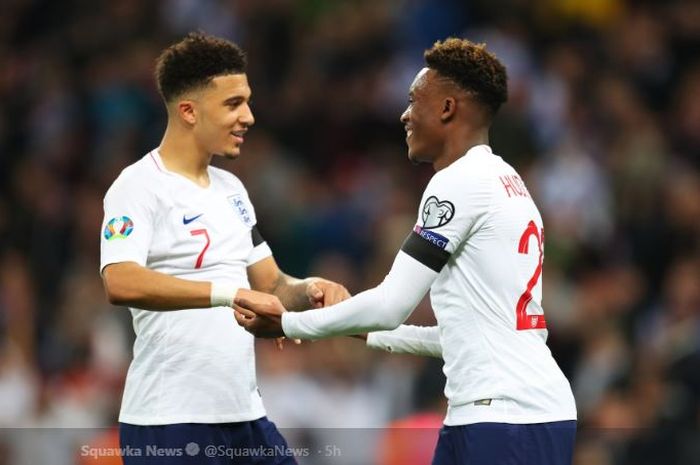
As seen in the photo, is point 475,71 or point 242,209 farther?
point 242,209

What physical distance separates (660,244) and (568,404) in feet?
18.8

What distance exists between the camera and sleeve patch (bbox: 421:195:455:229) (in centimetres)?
551

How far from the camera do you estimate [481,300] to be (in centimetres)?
552

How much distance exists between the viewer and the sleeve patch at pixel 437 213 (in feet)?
18.1

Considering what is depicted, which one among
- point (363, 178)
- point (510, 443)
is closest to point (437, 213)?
point (510, 443)

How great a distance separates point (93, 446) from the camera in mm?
9117

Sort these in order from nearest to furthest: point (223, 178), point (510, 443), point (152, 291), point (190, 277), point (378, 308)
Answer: point (510, 443)
point (378, 308)
point (152, 291)
point (190, 277)
point (223, 178)

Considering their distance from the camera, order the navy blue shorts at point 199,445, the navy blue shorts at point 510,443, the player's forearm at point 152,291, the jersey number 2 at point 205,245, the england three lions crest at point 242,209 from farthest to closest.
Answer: the england three lions crest at point 242,209 < the jersey number 2 at point 205,245 < the navy blue shorts at point 199,445 < the player's forearm at point 152,291 < the navy blue shorts at point 510,443

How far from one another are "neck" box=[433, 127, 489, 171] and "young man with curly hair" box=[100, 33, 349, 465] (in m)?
0.96

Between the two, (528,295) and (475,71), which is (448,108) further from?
(528,295)

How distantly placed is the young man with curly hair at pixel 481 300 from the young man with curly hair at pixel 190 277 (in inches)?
27.4

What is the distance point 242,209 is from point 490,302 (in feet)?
4.62

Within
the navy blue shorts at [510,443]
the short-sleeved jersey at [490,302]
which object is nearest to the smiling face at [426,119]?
the short-sleeved jersey at [490,302]

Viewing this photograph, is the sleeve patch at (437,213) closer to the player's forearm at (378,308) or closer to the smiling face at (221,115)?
the player's forearm at (378,308)
